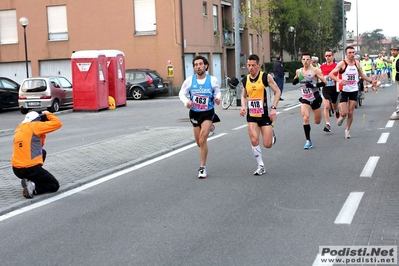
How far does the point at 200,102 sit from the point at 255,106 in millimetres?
841

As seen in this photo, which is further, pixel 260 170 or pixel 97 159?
pixel 97 159

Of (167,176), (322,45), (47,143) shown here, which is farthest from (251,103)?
(322,45)

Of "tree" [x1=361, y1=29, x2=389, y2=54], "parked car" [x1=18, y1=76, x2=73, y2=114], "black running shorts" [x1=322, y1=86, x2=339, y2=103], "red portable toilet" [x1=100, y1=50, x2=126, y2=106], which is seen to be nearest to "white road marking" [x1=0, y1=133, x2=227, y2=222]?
"black running shorts" [x1=322, y1=86, x2=339, y2=103]

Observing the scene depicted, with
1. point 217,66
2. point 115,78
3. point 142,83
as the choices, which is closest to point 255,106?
point 115,78

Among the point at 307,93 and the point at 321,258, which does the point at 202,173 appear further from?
the point at 321,258

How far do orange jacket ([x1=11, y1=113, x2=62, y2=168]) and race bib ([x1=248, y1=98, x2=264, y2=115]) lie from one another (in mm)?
2946

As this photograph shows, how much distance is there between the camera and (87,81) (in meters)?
25.7

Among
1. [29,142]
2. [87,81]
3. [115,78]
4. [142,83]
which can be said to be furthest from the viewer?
[142,83]

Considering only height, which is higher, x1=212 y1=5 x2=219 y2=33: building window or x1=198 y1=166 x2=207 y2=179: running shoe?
x1=212 y1=5 x2=219 y2=33: building window

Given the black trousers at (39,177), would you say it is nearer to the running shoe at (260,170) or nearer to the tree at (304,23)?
the running shoe at (260,170)

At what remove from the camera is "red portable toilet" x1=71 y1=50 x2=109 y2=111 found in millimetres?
25609

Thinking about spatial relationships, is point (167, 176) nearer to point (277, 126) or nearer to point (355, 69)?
point (355, 69)

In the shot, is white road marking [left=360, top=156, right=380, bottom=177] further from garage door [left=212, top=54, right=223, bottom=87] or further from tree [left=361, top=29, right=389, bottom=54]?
tree [left=361, top=29, right=389, bottom=54]

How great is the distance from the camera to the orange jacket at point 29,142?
856 centimetres
